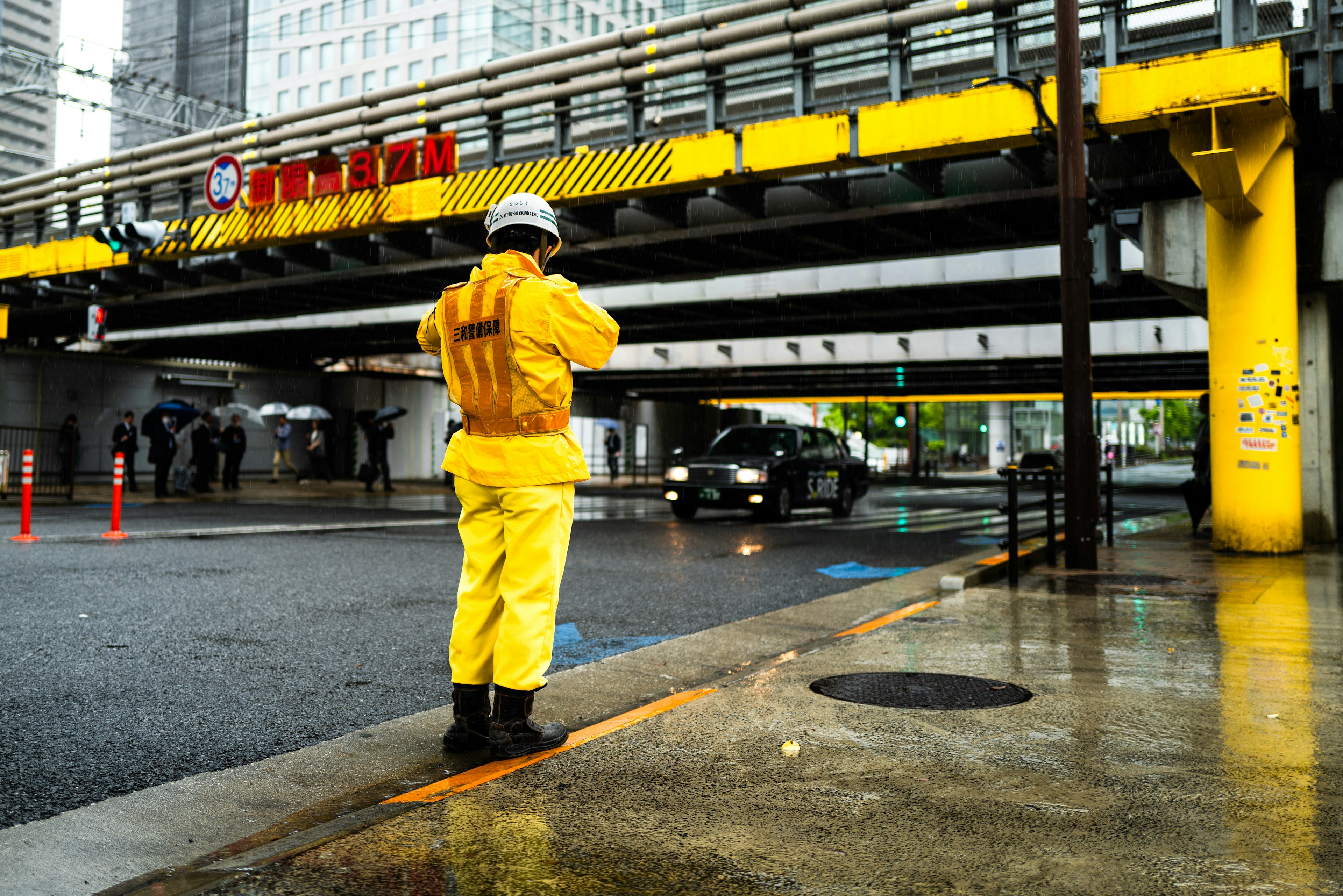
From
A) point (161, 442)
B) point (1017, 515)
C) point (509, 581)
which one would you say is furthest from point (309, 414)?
point (509, 581)

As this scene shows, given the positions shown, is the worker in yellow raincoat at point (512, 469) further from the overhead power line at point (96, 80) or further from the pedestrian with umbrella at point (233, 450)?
the overhead power line at point (96, 80)

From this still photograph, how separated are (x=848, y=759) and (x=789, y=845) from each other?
857 mm

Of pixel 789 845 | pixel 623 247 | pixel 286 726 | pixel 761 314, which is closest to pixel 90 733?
pixel 286 726

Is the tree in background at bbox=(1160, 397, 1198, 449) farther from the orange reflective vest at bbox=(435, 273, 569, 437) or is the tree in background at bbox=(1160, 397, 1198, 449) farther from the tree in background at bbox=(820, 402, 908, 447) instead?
the orange reflective vest at bbox=(435, 273, 569, 437)

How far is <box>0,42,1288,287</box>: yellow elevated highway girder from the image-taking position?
11008 millimetres

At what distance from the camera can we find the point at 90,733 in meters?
3.98

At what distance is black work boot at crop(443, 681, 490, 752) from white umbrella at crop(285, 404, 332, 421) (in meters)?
27.8

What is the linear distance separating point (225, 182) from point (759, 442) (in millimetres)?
9857

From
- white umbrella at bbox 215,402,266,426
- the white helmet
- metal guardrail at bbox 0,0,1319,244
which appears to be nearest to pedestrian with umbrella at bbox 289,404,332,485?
white umbrella at bbox 215,402,266,426

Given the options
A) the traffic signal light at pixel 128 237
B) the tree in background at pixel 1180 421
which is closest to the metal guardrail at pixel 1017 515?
the traffic signal light at pixel 128 237

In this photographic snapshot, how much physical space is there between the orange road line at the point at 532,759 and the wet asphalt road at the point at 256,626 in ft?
2.70

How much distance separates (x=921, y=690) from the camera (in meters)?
4.73

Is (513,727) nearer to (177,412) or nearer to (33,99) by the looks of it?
(177,412)

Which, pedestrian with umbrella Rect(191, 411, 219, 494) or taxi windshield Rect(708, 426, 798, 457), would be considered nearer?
taxi windshield Rect(708, 426, 798, 457)
